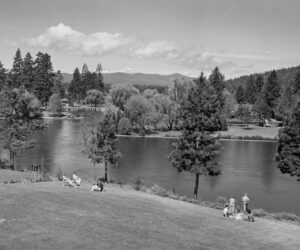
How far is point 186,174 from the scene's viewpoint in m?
59.4

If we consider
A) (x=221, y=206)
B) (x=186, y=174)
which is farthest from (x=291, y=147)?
(x=186, y=174)

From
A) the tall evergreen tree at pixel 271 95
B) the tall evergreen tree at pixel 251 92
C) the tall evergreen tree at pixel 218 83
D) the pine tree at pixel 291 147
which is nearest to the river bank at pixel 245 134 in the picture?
the tall evergreen tree at pixel 218 83

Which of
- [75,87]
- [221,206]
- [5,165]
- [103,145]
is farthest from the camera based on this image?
[75,87]

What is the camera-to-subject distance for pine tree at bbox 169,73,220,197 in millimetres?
43625

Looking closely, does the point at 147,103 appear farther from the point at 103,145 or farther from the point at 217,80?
the point at 103,145

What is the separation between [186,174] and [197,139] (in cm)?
1662

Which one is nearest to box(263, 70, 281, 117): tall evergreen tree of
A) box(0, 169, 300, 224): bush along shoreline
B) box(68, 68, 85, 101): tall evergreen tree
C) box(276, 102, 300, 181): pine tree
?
box(68, 68, 85, 101): tall evergreen tree

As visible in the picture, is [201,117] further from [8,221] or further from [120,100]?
[120,100]

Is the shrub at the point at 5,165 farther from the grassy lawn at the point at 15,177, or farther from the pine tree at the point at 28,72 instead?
the pine tree at the point at 28,72

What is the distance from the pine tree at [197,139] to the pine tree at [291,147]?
6704 mm

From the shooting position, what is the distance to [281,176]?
60.3 m

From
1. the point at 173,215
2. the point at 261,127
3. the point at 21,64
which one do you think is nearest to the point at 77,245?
the point at 173,215

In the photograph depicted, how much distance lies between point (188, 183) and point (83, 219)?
32.3m

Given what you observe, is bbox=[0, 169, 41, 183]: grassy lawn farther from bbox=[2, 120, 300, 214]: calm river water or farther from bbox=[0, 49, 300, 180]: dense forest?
bbox=[2, 120, 300, 214]: calm river water
